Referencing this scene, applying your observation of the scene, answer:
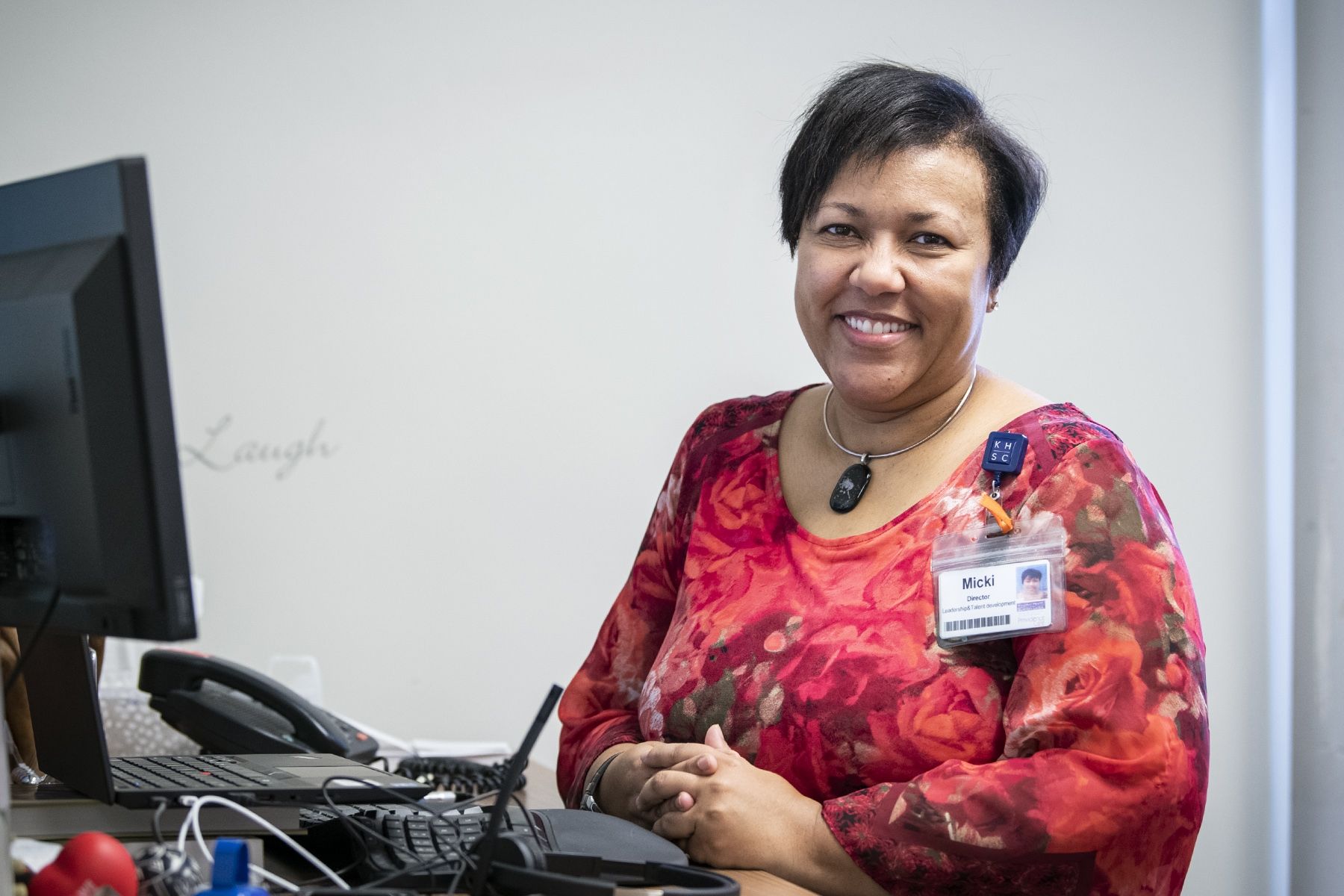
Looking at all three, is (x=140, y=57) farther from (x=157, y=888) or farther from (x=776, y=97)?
(x=157, y=888)

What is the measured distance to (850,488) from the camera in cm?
140

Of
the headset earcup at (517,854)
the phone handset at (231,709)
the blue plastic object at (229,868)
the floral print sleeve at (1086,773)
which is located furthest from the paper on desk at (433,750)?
the blue plastic object at (229,868)

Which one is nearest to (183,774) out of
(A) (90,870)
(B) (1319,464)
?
(A) (90,870)

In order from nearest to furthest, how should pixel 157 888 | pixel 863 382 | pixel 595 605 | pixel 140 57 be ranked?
pixel 157 888, pixel 863 382, pixel 140 57, pixel 595 605

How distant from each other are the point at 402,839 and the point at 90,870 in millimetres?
258

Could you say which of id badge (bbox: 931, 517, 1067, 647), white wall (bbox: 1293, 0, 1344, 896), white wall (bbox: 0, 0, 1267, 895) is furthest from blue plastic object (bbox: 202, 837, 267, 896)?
white wall (bbox: 1293, 0, 1344, 896)

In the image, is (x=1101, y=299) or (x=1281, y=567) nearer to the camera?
(x=1281, y=567)

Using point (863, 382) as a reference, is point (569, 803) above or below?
below

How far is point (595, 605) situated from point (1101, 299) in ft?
4.19

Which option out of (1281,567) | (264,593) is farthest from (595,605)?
(1281,567)

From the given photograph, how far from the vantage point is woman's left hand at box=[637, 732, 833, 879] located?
3.61ft

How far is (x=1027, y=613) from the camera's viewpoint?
3.74 ft

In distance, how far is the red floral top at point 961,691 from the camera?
3.49 feet

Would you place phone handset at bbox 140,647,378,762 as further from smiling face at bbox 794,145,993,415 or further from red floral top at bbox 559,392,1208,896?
smiling face at bbox 794,145,993,415
